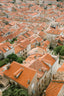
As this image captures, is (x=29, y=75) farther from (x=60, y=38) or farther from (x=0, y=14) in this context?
(x=0, y=14)

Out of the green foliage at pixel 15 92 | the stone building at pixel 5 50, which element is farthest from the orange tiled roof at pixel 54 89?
the stone building at pixel 5 50

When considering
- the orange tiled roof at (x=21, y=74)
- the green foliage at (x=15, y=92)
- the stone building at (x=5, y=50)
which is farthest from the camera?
the stone building at (x=5, y=50)

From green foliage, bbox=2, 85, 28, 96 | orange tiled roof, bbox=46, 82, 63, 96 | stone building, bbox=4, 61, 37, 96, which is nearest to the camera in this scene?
green foliage, bbox=2, 85, 28, 96

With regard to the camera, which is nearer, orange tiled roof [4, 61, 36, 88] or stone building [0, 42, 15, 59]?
orange tiled roof [4, 61, 36, 88]

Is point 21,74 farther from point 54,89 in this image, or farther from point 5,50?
point 5,50

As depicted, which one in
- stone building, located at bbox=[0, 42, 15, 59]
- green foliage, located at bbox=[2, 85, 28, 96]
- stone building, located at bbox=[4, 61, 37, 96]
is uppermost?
stone building, located at bbox=[4, 61, 37, 96]

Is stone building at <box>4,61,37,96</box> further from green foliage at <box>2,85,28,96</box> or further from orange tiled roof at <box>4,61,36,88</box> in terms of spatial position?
green foliage at <box>2,85,28,96</box>

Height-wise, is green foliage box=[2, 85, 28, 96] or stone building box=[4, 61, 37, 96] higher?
stone building box=[4, 61, 37, 96]

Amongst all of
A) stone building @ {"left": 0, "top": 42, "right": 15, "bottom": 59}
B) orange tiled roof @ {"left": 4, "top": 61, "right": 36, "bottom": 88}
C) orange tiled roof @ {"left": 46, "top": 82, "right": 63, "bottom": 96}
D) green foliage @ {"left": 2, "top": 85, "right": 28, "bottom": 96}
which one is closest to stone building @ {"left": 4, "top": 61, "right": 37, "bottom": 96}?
orange tiled roof @ {"left": 4, "top": 61, "right": 36, "bottom": 88}

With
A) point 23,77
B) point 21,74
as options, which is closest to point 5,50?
point 21,74

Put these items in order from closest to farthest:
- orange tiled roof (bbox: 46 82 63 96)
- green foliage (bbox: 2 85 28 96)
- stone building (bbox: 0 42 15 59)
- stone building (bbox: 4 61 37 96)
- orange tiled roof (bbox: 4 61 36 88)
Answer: green foliage (bbox: 2 85 28 96), stone building (bbox: 4 61 37 96), orange tiled roof (bbox: 46 82 63 96), orange tiled roof (bbox: 4 61 36 88), stone building (bbox: 0 42 15 59)

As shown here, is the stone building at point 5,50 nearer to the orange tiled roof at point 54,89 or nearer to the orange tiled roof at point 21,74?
the orange tiled roof at point 21,74

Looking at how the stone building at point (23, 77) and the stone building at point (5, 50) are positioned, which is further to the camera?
the stone building at point (5, 50)
